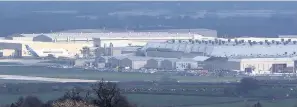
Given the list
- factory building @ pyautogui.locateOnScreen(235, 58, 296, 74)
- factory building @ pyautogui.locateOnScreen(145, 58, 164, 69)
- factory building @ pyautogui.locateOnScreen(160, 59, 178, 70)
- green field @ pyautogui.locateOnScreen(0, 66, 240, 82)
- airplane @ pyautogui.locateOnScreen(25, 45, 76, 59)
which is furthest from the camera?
airplane @ pyautogui.locateOnScreen(25, 45, 76, 59)

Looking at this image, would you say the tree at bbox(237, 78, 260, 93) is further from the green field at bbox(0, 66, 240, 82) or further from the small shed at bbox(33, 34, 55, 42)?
the small shed at bbox(33, 34, 55, 42)

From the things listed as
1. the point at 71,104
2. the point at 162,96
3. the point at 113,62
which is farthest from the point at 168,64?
the point at 71,104

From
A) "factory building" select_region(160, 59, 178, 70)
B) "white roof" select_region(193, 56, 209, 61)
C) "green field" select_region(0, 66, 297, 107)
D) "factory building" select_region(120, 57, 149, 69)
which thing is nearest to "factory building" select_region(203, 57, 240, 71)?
"white roof" select_region(193, 56, 209, 61)

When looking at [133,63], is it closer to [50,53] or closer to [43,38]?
[50,53]

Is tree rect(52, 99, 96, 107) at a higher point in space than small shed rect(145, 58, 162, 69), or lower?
lower

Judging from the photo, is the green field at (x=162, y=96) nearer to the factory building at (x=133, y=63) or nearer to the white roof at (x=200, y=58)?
the factory building at (x=133, y=63)

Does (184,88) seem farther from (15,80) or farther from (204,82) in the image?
(15,80)

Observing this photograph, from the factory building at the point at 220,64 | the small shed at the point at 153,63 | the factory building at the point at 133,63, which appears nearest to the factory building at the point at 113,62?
the factory building at the point at 133,63
